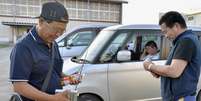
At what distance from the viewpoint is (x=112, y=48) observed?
6.41 m

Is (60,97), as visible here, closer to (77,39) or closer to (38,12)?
(77,39)

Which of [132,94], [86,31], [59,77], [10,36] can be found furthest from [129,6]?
[59,77]

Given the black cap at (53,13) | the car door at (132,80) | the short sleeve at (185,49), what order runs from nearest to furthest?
the black cap at (53,13) < the short sleeve at (185,49) < the car door at (132,80)

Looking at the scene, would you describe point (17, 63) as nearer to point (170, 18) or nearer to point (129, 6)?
point (170, 18)

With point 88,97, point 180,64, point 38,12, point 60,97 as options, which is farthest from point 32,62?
point 38,12

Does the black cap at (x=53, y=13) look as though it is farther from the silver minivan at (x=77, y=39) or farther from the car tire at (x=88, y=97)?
the silver minivan at (x=77, y=39)

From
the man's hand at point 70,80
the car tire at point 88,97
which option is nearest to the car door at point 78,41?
the car tire at point 88,97

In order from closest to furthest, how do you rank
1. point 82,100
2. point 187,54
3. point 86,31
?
point 187,54 → point 82,100 → point 86,31

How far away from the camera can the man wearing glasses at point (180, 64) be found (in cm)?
348

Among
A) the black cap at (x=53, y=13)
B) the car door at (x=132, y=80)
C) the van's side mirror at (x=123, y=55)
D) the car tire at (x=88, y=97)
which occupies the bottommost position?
the car tire at (x=88, y=97)

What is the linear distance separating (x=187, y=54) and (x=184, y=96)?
1.32 feet

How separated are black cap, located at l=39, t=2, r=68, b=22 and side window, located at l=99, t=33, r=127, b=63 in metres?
3.80

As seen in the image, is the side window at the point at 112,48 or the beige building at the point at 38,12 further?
the beige building at the point at 38,12

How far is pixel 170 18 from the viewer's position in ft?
11.7
